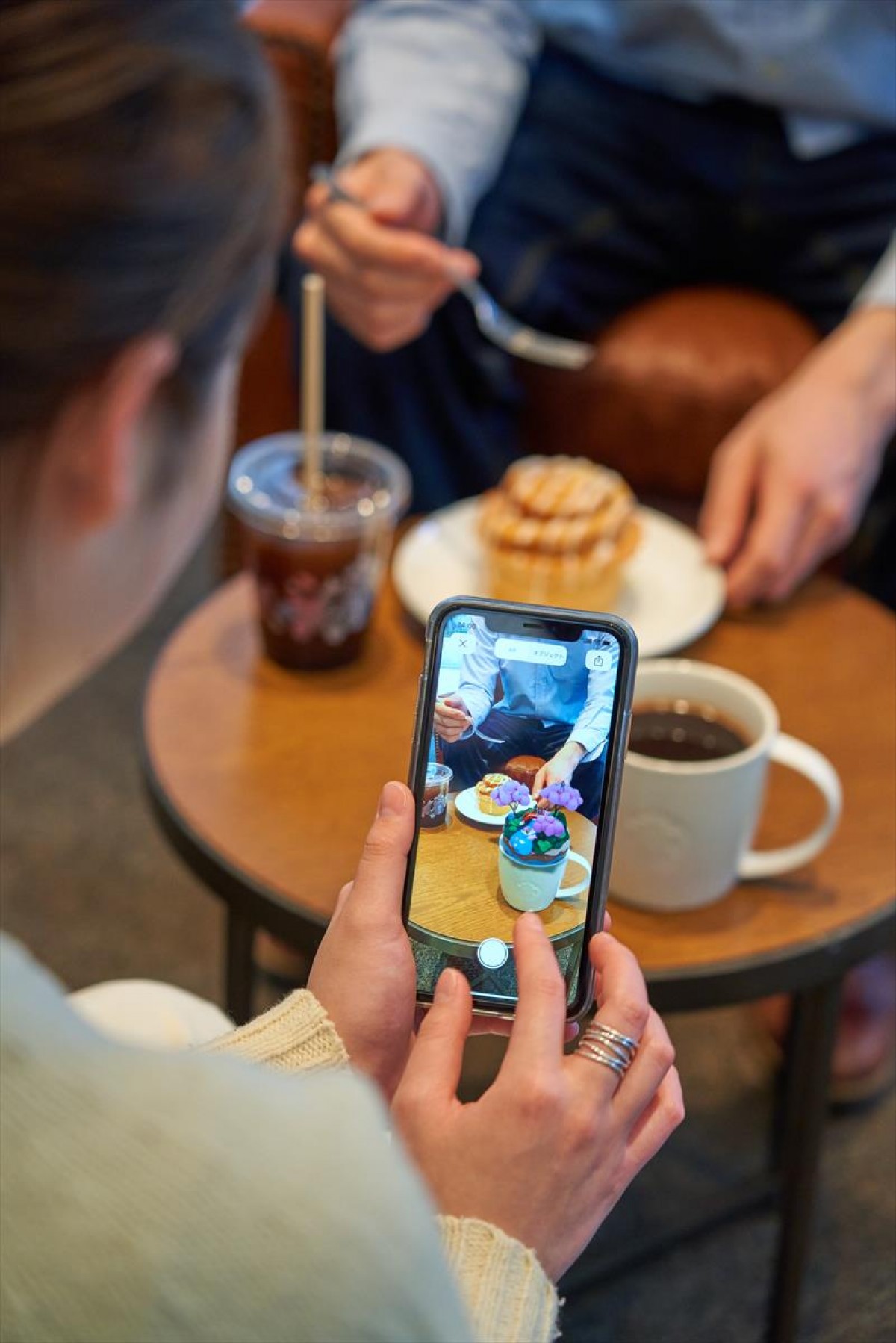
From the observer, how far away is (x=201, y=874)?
80cm

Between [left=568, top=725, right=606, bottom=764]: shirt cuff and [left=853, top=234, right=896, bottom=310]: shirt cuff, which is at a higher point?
[left=568, top=725, right=606, bottom=764]: shirt cuff

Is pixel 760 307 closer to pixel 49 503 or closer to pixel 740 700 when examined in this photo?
pixel 740 700

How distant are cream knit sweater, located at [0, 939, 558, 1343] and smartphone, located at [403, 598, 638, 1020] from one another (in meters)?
0.10

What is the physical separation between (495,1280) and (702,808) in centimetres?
29

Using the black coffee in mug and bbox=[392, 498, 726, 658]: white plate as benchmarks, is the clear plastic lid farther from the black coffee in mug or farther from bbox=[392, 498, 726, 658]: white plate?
the black coffee in mug

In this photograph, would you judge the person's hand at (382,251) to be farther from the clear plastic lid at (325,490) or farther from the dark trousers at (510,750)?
the dark trousers at (510,750)

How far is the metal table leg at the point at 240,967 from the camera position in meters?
0.85

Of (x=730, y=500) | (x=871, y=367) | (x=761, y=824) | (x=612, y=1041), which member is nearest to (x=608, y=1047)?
(x=612, y=1041)

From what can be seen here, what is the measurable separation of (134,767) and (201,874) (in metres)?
0.73

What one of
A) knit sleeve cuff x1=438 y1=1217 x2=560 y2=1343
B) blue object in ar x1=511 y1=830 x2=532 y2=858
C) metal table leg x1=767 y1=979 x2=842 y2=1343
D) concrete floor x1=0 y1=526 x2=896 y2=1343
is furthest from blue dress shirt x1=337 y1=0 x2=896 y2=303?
knit sleeve cuff x1=438 y1=1217 x2=560 y2=1343

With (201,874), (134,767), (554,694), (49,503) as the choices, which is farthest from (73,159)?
(134,767)

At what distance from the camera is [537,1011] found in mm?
496

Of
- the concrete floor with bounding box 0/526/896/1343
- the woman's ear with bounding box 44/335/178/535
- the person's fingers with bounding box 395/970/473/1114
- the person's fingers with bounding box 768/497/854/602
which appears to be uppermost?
the woman's ear with bounding box 44/335/178/535

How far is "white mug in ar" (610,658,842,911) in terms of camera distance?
703 millimetres
